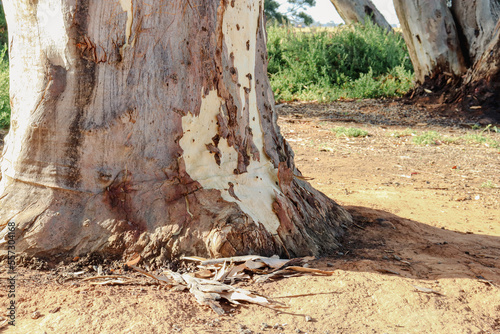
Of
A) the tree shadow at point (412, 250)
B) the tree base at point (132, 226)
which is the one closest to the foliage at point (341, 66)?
the tree shadow at point (412, 250)

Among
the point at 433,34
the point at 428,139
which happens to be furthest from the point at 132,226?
the point at 433,34

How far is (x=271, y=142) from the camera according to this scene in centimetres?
291

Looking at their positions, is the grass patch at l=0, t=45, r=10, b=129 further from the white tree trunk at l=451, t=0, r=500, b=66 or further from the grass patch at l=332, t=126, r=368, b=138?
the white tree trunk at l=451, t=0, r=500, b=66

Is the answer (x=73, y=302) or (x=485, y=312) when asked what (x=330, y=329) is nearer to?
(x=485, y=312)

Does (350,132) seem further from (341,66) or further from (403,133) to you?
(341,66)

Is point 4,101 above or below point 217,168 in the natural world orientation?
above

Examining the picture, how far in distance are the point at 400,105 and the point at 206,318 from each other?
8233 mm

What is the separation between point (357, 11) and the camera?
494 inches

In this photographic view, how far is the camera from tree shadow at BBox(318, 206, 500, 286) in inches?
95.8

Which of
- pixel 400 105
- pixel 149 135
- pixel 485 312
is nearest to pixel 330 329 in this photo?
pixel 485 312

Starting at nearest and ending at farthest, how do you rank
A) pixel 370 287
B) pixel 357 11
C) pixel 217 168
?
1. pixel 370 287
2. pixel 217 168
3. pixel 357 11

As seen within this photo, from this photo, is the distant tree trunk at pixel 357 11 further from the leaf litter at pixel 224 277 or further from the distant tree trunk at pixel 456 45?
the leaf litter at pixel 224 277

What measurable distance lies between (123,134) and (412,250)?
1.73 meters

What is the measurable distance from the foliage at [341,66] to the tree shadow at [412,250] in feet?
22.0
